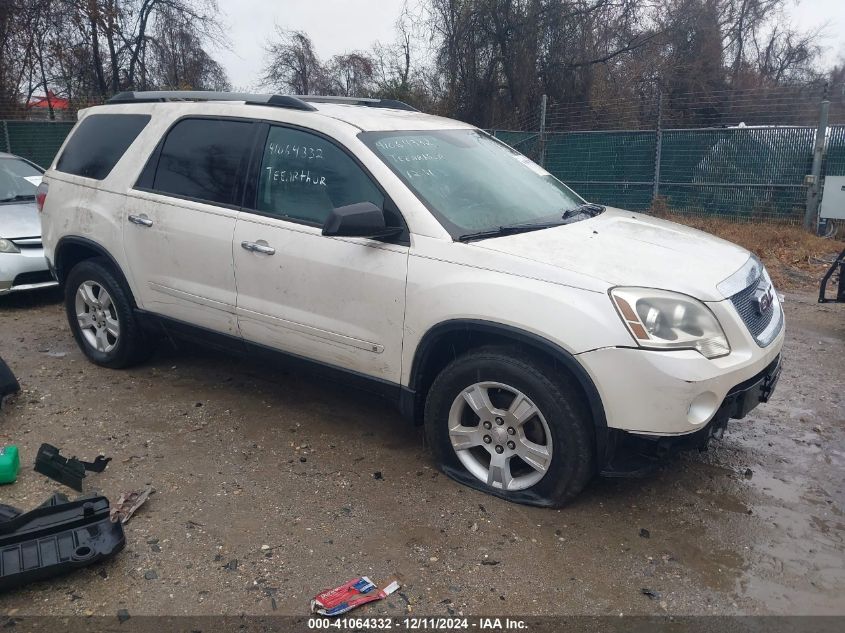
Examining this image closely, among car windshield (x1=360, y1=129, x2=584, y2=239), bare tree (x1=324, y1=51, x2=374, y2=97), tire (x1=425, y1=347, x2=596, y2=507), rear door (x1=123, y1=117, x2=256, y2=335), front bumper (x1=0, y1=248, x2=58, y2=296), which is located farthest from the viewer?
bare tree (x1=324, y1=51, x2=374, y2=97)

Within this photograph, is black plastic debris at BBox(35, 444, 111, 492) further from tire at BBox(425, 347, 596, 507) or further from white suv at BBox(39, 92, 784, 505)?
tire at BBox(425, 347, 596, 507)

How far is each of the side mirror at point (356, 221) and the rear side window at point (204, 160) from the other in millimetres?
1057

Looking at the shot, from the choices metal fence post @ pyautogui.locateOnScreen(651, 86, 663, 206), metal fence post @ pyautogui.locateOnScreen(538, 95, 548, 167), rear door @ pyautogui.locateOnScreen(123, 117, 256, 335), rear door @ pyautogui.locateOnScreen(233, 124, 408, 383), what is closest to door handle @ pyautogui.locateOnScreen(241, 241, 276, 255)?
rear door @ pyautogui.locateOnScreen(233, 124, 408, 383)

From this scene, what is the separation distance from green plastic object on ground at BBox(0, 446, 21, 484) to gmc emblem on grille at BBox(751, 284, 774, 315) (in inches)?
145

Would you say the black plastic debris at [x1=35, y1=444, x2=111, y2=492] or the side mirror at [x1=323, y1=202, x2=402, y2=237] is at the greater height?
the side mirror at [x1=323, y1=202, x2=402, y2=237]

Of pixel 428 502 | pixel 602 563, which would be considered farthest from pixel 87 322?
pixel 602 563

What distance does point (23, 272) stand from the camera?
22.4 feet

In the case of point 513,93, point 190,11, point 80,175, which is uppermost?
point 190,11

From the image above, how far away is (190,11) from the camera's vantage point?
22.2 m

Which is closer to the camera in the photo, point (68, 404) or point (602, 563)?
point (602, 563)

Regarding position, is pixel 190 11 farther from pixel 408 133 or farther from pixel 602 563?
pixel 602 563

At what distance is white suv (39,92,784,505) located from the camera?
121 inches

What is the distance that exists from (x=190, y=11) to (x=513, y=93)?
405 inches

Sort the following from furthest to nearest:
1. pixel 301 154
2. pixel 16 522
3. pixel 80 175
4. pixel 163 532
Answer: pixel 80 175, pixel 301 154, pixel 163 532, pixel 16 522
